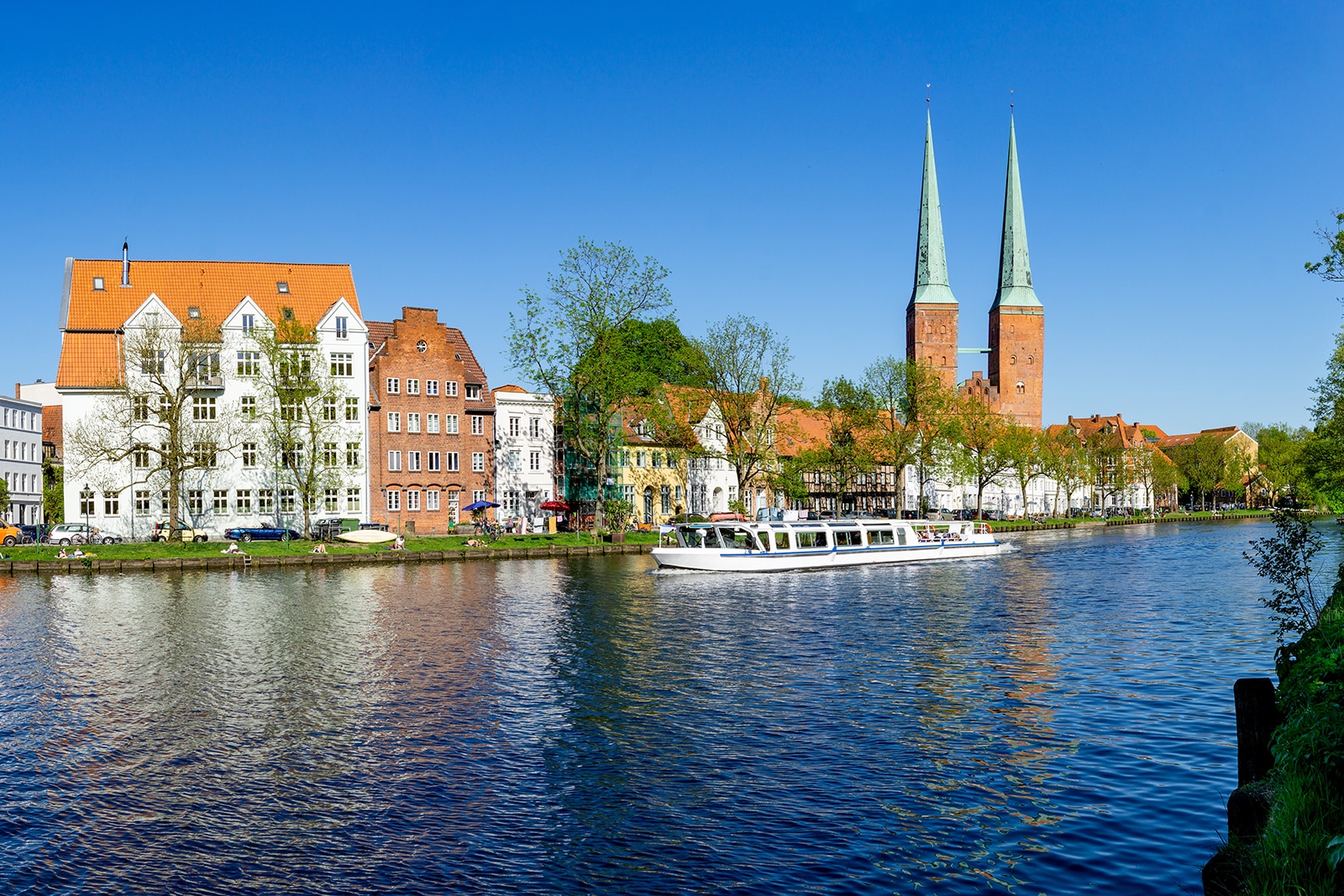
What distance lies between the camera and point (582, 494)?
9825 cm

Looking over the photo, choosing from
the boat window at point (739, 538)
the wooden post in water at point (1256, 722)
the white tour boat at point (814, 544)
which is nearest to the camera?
the wooden post in water at point (1256, 722)

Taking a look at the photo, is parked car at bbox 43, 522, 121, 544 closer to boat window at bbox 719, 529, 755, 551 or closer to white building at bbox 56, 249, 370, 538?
white building at bbox 56, 249, 370, 538

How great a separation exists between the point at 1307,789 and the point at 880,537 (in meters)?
60.2

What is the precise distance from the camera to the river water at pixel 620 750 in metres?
13.5

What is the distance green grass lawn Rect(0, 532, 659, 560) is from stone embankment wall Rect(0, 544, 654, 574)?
805 mm

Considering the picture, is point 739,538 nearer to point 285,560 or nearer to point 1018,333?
point 285,560

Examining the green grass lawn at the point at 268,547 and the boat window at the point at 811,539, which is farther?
the boat window at the point at 811,539

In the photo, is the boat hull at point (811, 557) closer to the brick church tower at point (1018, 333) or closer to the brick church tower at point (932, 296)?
the brick church tower at point (932, 296)

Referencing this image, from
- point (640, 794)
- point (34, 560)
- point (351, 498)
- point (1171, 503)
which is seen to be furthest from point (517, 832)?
point (1171, 503)

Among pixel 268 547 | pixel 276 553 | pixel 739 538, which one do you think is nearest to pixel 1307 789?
pixel 739 538

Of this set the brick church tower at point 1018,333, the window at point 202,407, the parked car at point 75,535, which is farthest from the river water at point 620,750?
the brick church tower at point 1018,333

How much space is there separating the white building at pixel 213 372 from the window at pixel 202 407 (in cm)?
7

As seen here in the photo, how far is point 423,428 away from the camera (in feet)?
296

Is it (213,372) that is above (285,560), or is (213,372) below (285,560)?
above
